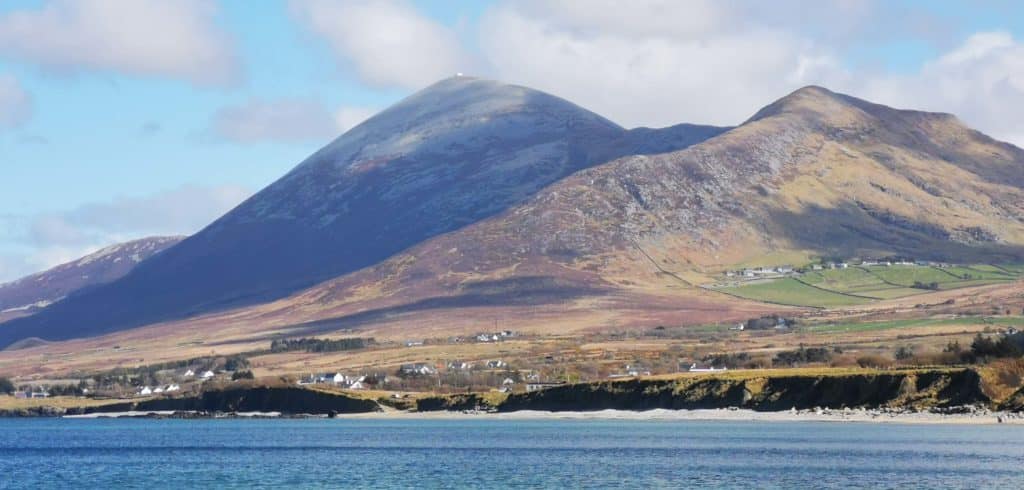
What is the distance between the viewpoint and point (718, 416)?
107 meters

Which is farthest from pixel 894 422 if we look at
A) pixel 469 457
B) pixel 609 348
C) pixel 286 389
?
pixel 609 348

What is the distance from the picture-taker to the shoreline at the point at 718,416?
3509 inches

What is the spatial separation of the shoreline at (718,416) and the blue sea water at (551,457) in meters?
0.85

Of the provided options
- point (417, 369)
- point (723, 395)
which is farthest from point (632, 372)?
point (723, 395)

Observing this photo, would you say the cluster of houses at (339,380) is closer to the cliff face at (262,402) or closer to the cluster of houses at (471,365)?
the cliff face at (262,402)

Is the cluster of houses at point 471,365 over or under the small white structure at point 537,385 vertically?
over

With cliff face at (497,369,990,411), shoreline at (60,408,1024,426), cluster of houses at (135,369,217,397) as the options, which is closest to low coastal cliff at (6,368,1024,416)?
cliff face at (497,369,990,411)

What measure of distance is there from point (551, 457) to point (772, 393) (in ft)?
104

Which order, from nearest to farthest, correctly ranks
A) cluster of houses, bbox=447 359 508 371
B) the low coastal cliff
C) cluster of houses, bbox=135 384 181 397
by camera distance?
the low coastal cliff, cluster of houses, bbox=447 359 508 371, cluster of houses, bbox=135 384 181 397

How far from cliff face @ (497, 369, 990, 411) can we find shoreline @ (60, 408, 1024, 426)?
117 centimetres

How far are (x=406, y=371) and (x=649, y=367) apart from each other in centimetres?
3075

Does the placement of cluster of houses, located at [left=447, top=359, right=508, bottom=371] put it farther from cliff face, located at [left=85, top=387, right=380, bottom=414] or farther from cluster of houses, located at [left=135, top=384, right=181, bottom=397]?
cluster of houses, located at [left=135, top=384, right=181, bottom=397]

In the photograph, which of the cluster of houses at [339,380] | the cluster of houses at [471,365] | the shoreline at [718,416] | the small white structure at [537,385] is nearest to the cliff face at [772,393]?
the shoreline at [718,416]

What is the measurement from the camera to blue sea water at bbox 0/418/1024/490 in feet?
213
